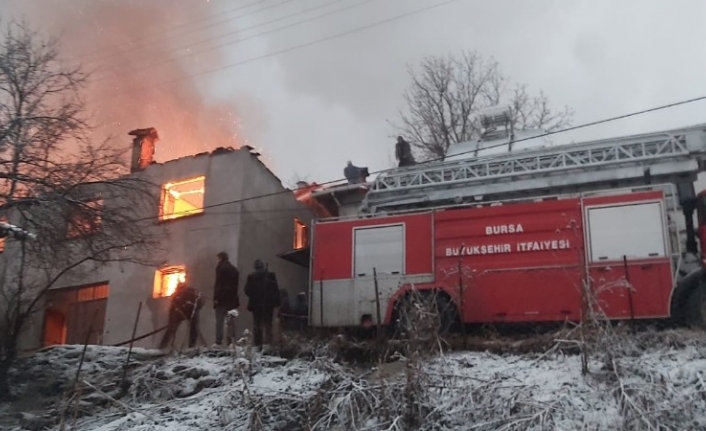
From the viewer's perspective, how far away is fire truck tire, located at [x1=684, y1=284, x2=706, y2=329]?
456 inches

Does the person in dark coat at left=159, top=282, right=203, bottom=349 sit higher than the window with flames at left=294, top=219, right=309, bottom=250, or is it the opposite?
the window with flames at left=294, top=219, right=309, bottom=250

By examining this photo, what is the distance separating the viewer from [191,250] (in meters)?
18.8

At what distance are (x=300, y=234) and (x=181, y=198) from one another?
11.6 ft

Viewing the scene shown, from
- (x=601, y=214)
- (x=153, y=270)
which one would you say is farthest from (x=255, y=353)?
(x=153, y=270)

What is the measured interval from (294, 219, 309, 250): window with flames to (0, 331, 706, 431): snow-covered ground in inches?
393

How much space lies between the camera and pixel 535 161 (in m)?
15.3

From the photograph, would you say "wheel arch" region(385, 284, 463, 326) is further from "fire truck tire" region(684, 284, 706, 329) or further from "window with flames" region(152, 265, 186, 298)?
"window with flames" region(152, 265, 186, 298)

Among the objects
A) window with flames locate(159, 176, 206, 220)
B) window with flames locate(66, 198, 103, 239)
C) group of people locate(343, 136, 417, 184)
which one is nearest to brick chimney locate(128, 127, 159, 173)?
window with flames locate(159, 176, 206, 220)

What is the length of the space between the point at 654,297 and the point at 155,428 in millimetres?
7742

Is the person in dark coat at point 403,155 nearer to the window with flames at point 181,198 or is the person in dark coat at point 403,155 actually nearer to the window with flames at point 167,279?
the window with flames at point 181,198

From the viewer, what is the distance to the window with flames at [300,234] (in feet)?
69.5

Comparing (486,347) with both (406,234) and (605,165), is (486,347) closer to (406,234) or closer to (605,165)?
(406,234)

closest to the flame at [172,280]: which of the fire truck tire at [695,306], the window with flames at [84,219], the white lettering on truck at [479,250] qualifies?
the window with flames at [84,219]

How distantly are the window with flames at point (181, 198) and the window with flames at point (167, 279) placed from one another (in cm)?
136
